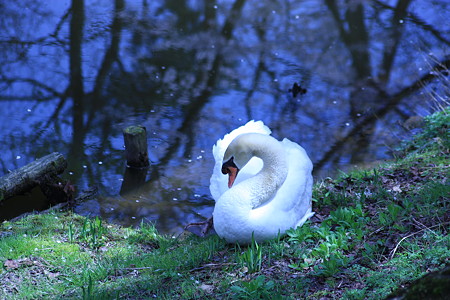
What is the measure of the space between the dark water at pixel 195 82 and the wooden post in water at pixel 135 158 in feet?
0.40

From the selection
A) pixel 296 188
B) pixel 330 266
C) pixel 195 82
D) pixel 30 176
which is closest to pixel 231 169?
pixel 296 188

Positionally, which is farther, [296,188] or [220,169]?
[220,169]

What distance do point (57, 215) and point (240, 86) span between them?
5373 millimetres

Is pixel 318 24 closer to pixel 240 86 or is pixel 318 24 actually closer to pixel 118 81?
pixel 240 86

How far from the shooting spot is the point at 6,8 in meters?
13.8

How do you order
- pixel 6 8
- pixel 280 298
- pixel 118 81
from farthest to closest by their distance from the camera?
pixel 6 8, pixel 118 81, pixel 280 298

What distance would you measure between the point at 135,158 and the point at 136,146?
23cm

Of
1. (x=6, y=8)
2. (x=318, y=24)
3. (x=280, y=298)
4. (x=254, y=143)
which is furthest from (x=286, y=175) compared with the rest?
(x=6, y=8)

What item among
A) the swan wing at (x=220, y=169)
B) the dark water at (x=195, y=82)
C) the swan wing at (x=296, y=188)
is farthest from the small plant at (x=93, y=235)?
the swan wing at (x=296, y=188)

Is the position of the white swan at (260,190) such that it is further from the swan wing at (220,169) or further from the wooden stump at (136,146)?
the wooden stump at (136,146)

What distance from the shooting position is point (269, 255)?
183 inches

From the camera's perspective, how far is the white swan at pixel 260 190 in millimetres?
5020

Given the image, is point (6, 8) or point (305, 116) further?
point (6, 8)

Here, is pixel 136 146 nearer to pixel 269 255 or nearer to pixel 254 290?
pixel 269 255
